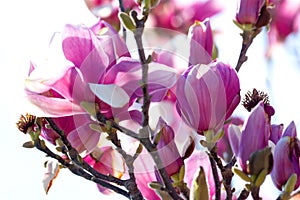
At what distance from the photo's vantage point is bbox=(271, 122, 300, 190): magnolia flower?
47cm

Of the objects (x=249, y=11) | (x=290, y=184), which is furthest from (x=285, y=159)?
(x=249, y=11)

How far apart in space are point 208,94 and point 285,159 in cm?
7

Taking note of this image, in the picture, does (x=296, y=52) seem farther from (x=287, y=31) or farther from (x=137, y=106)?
(x=137, y=106)

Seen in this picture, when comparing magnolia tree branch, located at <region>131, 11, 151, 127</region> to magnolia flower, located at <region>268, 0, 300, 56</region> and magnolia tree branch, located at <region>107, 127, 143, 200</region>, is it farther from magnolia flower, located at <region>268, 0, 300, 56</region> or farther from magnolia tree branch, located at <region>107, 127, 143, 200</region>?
magnolia flower, located at <region>268, 0, 300, 56</region>

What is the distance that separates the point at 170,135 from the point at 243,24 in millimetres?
110

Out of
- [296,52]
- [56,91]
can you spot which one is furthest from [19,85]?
[296,52]

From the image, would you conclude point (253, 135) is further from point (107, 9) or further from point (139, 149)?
point (107, 9)

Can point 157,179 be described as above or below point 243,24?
below

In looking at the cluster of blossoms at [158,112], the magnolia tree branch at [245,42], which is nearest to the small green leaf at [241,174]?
the cluster of blossoms at [158,112]

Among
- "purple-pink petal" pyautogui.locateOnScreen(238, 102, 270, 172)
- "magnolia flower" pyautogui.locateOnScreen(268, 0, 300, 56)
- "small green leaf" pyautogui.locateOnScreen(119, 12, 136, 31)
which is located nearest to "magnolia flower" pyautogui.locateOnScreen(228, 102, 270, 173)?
"purple-pink petal" pyautogui.locateOnScreen(238, 102, 270, 172)

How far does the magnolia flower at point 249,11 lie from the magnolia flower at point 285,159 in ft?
0.31

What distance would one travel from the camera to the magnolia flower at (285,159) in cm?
47

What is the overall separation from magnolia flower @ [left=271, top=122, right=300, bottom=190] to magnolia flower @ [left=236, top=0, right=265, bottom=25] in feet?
0.31

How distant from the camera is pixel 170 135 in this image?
489 mm
